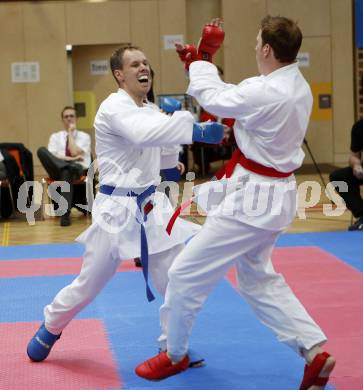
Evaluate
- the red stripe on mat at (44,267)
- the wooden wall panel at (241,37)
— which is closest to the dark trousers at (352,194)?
the red stripe on mat at (44,267)

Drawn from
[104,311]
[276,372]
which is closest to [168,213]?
Answer: [276,372]

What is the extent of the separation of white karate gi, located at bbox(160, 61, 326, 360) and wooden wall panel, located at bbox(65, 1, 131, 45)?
1186 centimetres

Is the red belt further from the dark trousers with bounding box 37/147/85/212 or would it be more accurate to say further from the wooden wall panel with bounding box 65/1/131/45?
the wooden wall panel with bounding box 65/1/131/45

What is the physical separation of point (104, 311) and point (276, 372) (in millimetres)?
1698

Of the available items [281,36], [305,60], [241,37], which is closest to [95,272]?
[281,36]

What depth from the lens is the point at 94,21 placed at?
1504 cm

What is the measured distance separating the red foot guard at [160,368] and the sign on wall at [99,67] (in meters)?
11.9

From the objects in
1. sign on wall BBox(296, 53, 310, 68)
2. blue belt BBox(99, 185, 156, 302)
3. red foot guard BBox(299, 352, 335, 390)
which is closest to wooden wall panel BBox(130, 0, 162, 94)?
sign on wall BBox(296, 53, 310, 68)

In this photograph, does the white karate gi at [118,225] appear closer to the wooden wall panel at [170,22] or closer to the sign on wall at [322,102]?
the wooden wall panel at [170,22]

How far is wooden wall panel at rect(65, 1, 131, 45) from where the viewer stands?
15047 mm

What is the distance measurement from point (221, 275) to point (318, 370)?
2.01 ft

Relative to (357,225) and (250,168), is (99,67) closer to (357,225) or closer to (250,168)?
(357,225)

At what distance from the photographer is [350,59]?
607 inches

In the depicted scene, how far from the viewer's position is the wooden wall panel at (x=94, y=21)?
15047 millimetres
